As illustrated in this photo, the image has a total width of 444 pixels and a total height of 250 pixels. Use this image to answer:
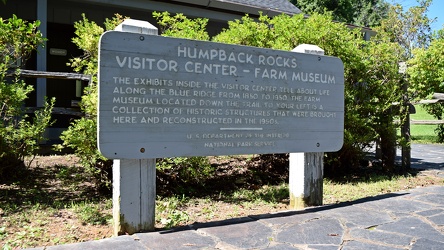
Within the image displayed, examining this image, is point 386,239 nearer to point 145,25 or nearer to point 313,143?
point 313,143

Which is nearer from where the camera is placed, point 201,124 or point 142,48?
point 142,48

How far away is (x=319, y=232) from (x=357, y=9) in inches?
1456

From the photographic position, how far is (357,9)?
36.8 meters

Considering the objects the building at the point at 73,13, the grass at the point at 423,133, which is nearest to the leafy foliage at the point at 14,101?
the building at the point at 73,13

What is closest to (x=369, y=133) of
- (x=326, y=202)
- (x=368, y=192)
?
(x=368, y=192)

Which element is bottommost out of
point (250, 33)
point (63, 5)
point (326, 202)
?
point (326, 202)

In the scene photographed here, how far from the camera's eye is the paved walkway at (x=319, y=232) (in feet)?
10.3

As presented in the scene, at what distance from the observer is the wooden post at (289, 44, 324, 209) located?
4.45 m

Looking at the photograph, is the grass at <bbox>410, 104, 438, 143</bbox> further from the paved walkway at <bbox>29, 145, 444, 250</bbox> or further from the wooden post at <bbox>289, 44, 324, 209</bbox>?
the paved walkway at <bbox>29, 145, 444, 250</bbox>

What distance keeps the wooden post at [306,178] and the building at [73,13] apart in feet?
20.9

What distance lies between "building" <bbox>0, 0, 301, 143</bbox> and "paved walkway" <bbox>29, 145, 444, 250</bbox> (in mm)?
6623

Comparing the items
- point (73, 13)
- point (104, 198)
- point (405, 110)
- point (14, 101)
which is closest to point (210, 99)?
point (104, 198)

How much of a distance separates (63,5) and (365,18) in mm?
30673

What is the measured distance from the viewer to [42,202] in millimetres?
4605
